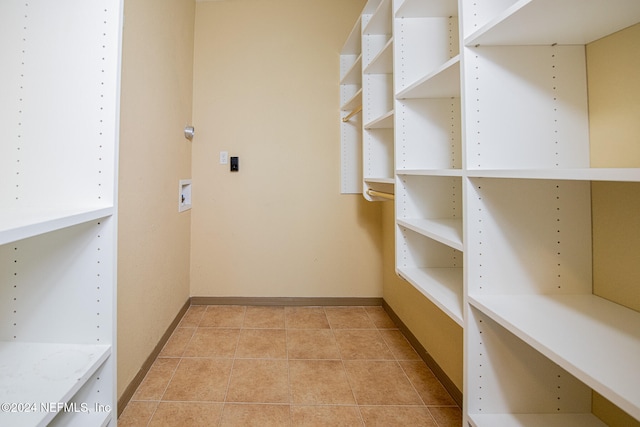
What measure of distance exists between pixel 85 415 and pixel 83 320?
25 cm

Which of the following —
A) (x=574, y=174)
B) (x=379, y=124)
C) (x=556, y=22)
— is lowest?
(x=574, y=174)

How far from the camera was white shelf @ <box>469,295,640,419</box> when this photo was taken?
518mm

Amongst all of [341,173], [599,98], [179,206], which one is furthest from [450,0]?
[179,206]

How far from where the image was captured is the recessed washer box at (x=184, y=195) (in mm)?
2393

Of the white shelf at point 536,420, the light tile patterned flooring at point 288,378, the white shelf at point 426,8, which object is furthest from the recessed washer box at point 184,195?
the white shelf at point 536,420

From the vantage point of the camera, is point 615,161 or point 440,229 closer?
→ point 615,161

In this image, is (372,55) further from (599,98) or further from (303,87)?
(599,98)

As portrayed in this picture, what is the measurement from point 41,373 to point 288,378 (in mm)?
1239

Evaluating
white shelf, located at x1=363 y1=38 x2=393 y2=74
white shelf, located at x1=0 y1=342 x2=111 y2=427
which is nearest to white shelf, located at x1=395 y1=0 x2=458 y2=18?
white shelf, located at x1=363 y1=38 x2=393 y2=74

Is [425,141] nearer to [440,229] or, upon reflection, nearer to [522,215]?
[440,229]

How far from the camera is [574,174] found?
575mm

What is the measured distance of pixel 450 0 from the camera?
1.24m

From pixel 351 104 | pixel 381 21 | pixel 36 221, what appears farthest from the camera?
pixel 351 104

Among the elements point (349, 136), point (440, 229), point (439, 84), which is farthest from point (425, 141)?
point (349, 136)
